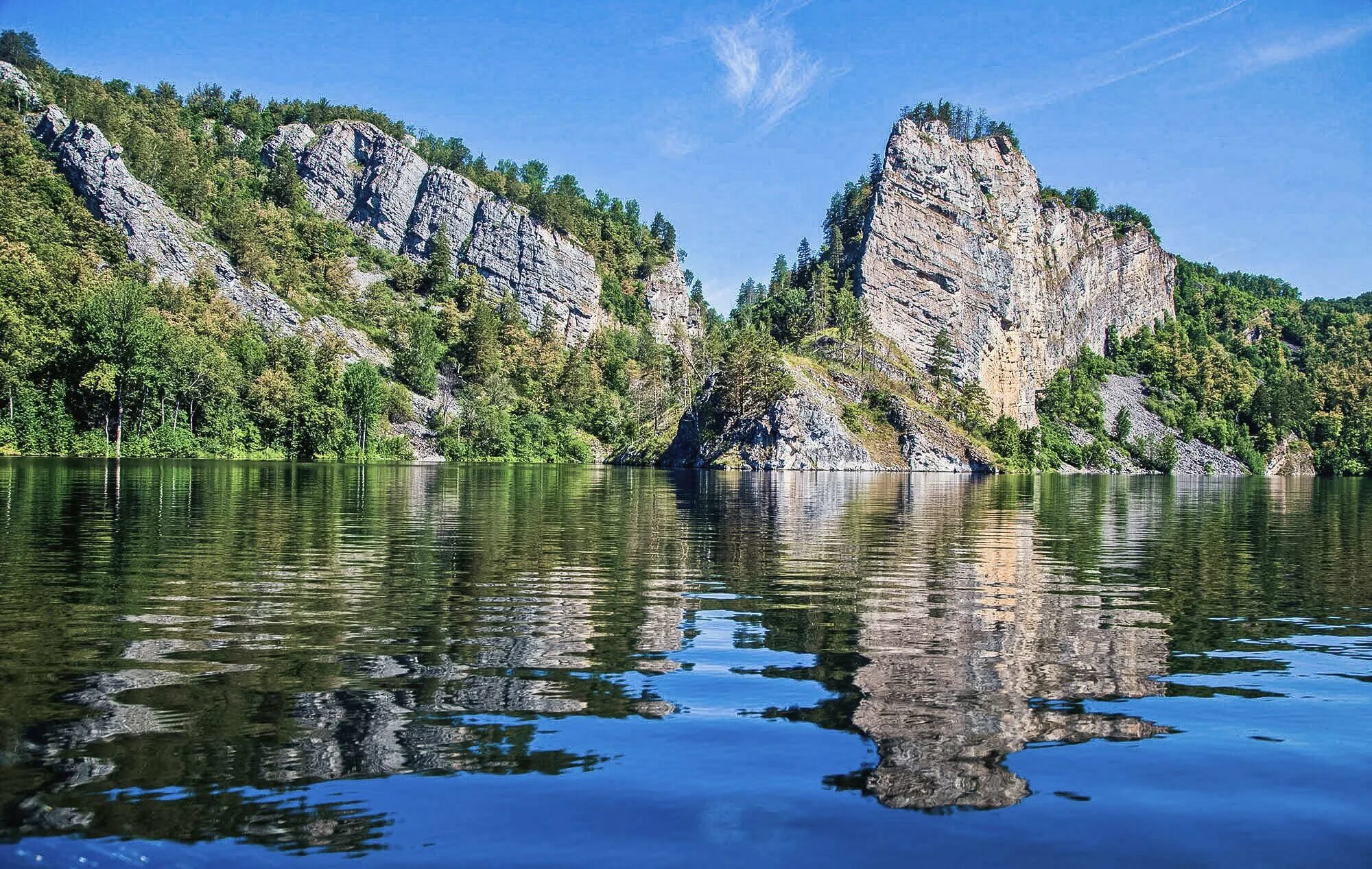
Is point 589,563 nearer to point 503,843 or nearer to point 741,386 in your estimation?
point 503,843

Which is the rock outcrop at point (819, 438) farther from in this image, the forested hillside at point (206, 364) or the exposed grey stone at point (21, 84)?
the exposed grey stone at point (21, 84)

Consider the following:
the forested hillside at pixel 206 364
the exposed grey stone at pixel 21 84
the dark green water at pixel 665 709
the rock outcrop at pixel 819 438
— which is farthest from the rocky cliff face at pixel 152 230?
the dark green water at pixel 665 709

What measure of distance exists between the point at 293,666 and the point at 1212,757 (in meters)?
11.8

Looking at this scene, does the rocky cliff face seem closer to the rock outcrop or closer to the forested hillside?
the forested hillside

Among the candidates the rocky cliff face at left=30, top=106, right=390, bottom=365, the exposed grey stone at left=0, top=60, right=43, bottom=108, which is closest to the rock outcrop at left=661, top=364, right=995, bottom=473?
the rocky cliff face at left=30, top=106, right=390, bottom=365

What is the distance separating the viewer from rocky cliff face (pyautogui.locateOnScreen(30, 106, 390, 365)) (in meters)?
167

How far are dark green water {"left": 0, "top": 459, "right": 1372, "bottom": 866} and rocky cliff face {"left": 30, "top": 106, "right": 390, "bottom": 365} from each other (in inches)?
6264

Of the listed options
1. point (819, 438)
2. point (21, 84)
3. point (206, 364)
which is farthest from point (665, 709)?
point (21, 84)

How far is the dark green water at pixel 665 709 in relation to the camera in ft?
25.2

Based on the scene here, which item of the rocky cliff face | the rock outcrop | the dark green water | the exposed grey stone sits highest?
the exposed grey stone

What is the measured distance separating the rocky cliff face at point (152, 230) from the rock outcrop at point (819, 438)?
65.8 m

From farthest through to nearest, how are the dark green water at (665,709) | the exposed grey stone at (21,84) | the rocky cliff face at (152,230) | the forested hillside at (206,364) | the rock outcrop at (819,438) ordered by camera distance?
the exposed grey stone at (21,84) < the rocky cliff face at (152,230) < the rock outcrop at (819,438) < the forested hillside at (206,364) < the dark green water at (665,709)

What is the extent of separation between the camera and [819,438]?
163 meters

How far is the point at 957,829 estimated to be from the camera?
7.89 meters
